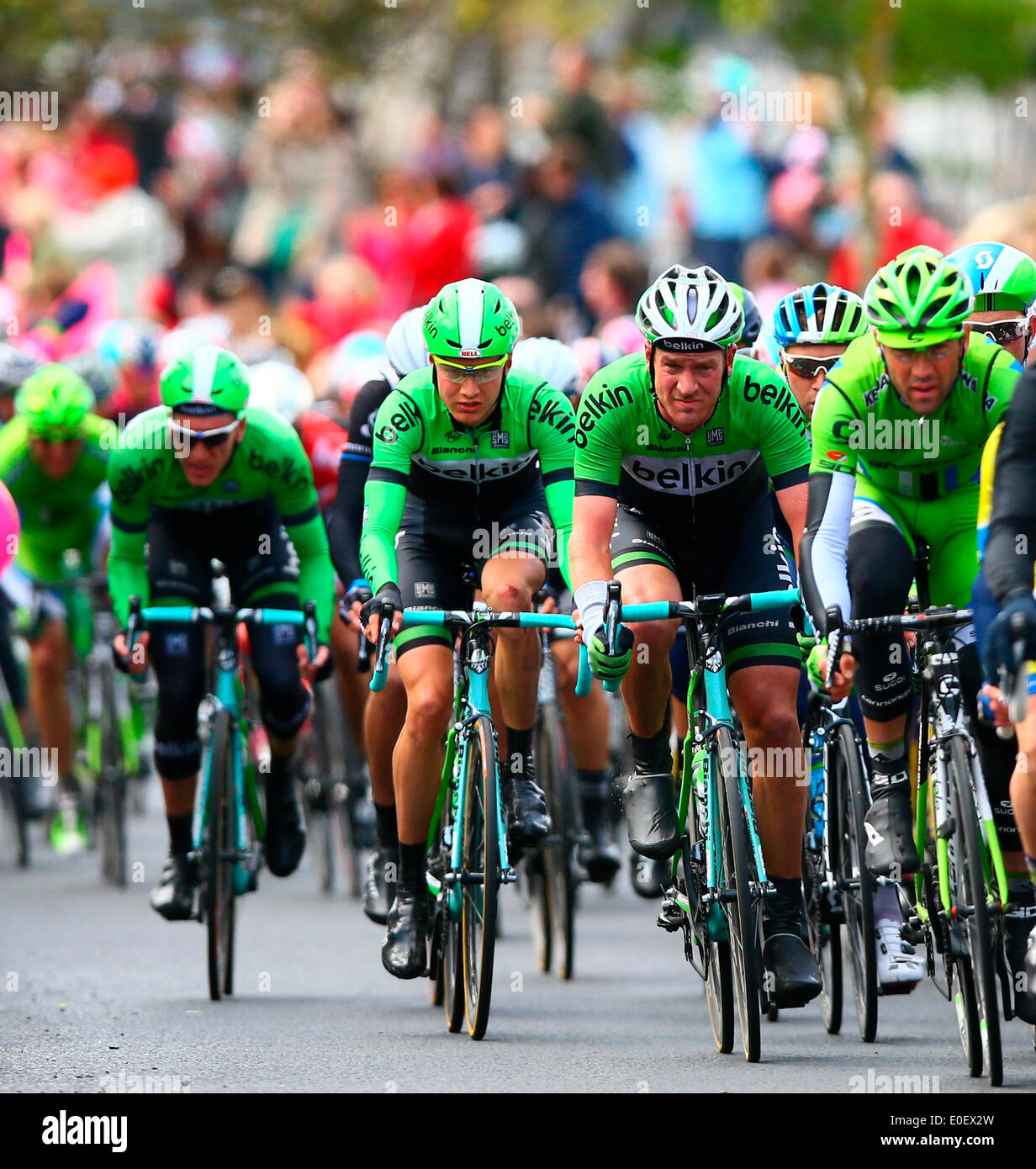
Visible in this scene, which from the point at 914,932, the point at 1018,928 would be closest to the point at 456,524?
the point at 914,932

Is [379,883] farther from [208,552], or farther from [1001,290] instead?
[1001,290]

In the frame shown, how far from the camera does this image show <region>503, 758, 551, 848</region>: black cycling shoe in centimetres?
806

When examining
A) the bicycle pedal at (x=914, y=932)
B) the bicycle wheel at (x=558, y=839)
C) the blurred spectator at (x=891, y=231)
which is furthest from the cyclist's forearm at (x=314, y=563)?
the blurred spectator at (x=891, y=231)

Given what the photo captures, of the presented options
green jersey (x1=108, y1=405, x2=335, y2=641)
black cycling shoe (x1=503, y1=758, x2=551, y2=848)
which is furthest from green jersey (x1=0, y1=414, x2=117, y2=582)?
black cycling shoe (x1=503, y1=758, x2=551, y2=848)

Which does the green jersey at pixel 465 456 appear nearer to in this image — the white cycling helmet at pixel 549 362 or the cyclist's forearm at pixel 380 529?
the cyclist's forearm at pixel 380 529

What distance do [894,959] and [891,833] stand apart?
22.1 inches

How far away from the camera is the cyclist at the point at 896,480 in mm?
7234

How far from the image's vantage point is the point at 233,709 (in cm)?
910

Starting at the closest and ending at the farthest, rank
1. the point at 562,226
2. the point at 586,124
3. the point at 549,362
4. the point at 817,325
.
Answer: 1. the point at 817,325
2. the point at 549,362
3. the point at 562,226
4. the point at 586,124

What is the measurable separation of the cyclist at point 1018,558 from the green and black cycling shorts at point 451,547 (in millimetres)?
2567

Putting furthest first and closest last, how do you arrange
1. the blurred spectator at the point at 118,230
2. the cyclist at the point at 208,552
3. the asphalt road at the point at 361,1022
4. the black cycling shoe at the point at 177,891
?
the blurred spectator at the point at 118,230 → the cyclist at the point at 208,552 → the black cycling shoe at the point at 177,891 → the asphalt road at the point at 361,1022

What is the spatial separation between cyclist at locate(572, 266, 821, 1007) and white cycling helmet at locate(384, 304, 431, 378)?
1.54 meters

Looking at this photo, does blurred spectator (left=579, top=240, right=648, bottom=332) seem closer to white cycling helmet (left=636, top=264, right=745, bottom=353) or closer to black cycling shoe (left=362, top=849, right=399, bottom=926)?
black cycling shoe (left=362, top=849, right=399, bottom=926)
